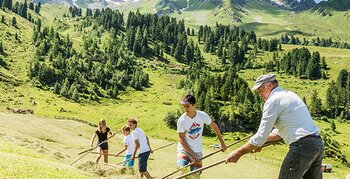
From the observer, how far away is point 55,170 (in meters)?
18.5

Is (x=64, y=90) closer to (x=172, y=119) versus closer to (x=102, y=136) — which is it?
(x=172, y=119)

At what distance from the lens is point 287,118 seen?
9617 mm

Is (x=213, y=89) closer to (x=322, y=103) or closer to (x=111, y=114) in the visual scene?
(x=111, y=114)

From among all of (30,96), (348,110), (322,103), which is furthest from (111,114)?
(348,110)

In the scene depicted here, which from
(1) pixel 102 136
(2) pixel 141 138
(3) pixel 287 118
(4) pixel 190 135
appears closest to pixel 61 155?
(1) pixel 102 136

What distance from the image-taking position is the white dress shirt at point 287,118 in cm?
955

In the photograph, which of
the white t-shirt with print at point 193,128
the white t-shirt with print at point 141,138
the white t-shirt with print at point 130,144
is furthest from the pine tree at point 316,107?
the white t-shirt with print at point 193,128

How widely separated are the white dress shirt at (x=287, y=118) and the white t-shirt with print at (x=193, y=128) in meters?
5.20

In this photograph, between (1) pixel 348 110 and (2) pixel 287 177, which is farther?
(1) pixel 348 110

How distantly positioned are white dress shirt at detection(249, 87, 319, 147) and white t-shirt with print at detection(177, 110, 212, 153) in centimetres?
520

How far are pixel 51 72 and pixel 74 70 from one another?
42.0 ft

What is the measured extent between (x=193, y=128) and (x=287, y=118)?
5694mm

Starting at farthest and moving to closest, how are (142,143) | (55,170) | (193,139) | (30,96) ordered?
(30,96) → (142,143) → (55,170) → (193,139)

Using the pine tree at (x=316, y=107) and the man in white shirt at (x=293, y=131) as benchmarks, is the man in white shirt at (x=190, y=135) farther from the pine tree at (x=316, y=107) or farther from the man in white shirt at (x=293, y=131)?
the pine tree at (x=316, y=107)
